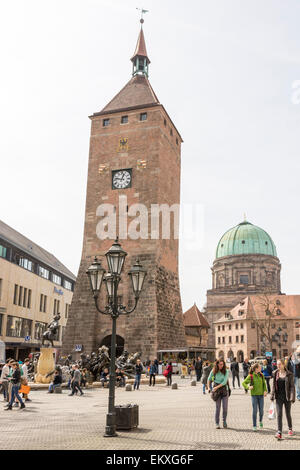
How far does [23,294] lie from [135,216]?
17.8 meters

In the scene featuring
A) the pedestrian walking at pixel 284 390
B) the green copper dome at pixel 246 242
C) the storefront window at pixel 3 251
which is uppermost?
the green copper dome at pixel 246 242

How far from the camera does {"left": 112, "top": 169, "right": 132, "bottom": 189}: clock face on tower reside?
141 feet

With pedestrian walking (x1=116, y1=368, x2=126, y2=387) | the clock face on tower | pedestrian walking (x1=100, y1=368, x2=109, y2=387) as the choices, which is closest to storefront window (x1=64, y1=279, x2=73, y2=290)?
the clock face on tower

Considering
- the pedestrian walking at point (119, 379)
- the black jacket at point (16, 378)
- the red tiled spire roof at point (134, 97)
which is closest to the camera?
the black jacket at point (16, 378)

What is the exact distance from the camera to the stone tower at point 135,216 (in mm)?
38812

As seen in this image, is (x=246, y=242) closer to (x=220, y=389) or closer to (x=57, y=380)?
(x=57, y=380)

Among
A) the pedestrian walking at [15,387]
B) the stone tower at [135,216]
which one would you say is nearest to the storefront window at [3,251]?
the stone tower at [135,216]

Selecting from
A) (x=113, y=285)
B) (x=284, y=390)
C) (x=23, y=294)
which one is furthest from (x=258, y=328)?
(x=284, y=390)

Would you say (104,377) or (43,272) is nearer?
(104,377)

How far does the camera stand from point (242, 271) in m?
97.8

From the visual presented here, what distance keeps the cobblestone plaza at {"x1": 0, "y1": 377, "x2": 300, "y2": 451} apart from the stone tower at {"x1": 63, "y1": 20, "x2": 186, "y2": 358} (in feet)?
67.8

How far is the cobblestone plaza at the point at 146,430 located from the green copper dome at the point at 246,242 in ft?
272

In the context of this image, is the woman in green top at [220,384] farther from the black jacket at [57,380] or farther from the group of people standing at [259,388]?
the black jacket at [57,380]
